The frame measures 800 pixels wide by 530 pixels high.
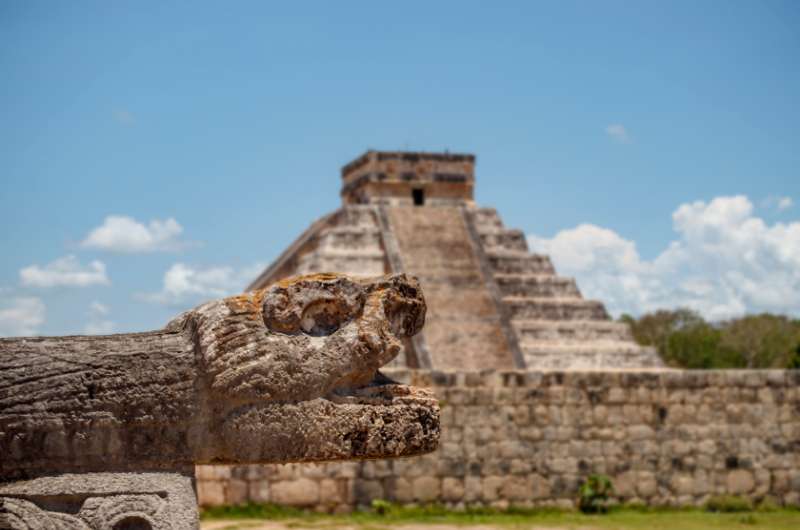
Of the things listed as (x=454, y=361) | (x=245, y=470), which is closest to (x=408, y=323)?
(x=245, y=470)

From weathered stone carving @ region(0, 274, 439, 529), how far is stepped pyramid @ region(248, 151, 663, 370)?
1992 centimetres

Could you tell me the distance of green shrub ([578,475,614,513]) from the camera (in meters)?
13.5

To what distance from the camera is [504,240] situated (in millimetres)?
32156

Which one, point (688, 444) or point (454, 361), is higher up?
point (454, 361)

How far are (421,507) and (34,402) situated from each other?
9.54m

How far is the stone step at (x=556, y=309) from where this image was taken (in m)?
27.4

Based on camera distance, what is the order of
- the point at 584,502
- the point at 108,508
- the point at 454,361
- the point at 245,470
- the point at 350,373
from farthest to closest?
1. the point at 454,361
2. the point at 584,502
3. the point at 245,470
4. the point at 350,373
5. the point at 108,508

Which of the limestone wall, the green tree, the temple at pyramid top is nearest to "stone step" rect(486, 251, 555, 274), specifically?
the temple at pyramid top

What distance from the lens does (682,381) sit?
13984 millimetres

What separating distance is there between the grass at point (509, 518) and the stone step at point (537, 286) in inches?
600

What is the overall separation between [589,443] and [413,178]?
22.4 meters

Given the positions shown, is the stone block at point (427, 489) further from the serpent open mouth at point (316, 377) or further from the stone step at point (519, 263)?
the stone step at point (519, 263)

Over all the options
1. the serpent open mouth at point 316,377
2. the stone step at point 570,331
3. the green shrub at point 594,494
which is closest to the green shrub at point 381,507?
the green shrub at point 594,494

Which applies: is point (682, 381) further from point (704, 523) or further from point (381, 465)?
point (381, 465)
